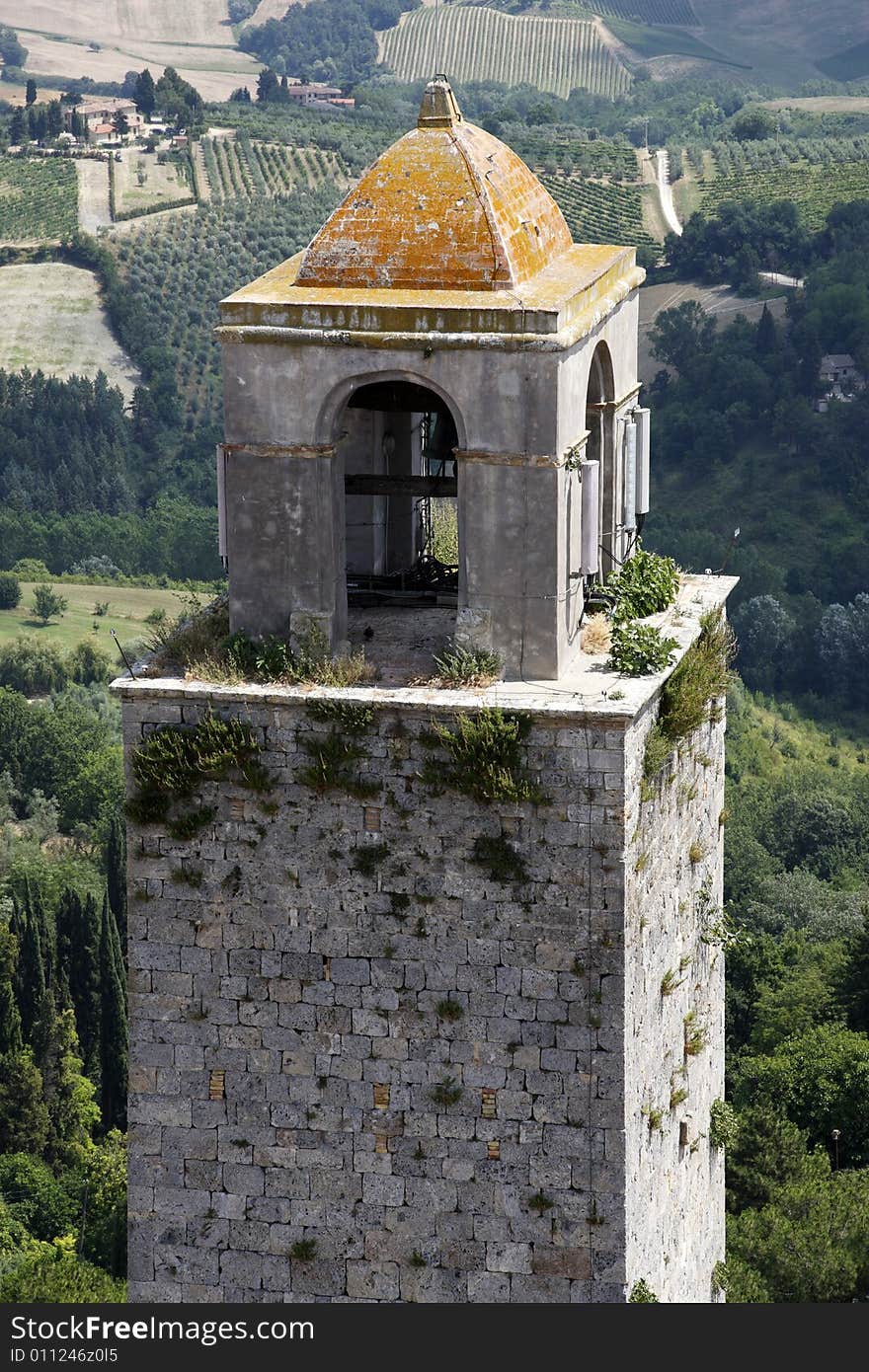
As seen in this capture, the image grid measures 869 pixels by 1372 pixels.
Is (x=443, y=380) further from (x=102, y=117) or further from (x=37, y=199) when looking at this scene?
(x=102, y=117)

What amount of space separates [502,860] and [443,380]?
3269mm

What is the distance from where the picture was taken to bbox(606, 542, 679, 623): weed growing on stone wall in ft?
60.4

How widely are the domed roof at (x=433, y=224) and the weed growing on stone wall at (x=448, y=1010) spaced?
4898 millimetres

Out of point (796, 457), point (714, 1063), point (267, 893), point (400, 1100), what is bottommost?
point (796, 457)

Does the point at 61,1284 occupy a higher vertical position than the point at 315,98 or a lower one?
lower

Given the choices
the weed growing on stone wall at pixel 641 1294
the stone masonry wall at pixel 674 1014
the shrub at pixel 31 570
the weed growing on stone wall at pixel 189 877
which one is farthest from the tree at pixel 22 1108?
the shrub at pixel 31 570

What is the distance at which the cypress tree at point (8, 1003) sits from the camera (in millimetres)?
55656

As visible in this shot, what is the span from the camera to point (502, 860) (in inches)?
643

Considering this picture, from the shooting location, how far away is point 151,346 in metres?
144

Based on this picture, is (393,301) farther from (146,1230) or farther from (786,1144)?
(786,1144)

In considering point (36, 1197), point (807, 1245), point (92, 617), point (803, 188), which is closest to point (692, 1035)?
point (807, 1245)

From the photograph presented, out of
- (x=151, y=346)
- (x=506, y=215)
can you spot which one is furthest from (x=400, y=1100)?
(x=151, y=346)

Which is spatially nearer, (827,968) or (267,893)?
(267,893)

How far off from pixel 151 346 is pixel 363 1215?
131 m
